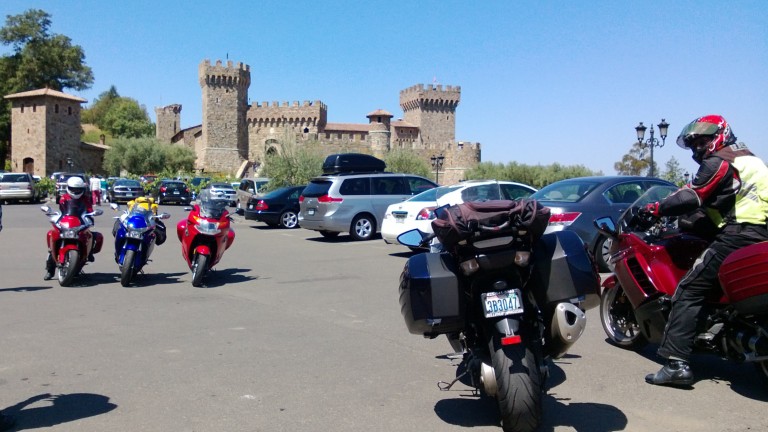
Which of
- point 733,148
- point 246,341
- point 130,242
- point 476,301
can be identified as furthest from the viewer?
point 130,242

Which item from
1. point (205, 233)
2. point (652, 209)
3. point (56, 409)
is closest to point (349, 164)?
point (205, 233)

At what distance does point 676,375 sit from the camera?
4.80 metres

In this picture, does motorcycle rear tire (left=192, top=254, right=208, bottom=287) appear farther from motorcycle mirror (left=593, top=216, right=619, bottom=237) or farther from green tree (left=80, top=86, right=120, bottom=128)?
green tree (left=80, top=86, right=120, bottom=128)

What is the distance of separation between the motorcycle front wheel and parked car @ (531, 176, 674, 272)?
4295 mm

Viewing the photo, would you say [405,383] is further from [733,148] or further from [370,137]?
[370,137]

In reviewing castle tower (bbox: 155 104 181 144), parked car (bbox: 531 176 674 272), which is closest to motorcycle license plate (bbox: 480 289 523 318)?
parked car (bbox: 531 176 674 272)

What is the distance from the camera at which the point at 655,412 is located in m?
4.40

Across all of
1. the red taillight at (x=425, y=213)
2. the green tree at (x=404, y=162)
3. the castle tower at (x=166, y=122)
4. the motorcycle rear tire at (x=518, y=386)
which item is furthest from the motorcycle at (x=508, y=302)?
the castle tower at (x=166, y=122)


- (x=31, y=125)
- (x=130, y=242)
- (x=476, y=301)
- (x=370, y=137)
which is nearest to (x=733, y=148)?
(x=476, y=301)

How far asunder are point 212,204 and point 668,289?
672 centimetres

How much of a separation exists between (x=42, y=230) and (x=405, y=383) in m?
16.7

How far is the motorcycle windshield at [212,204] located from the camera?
32.3 feet

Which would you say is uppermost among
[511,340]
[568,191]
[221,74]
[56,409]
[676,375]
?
[221,74]

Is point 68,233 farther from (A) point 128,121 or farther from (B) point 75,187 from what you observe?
(A) point 128,121
